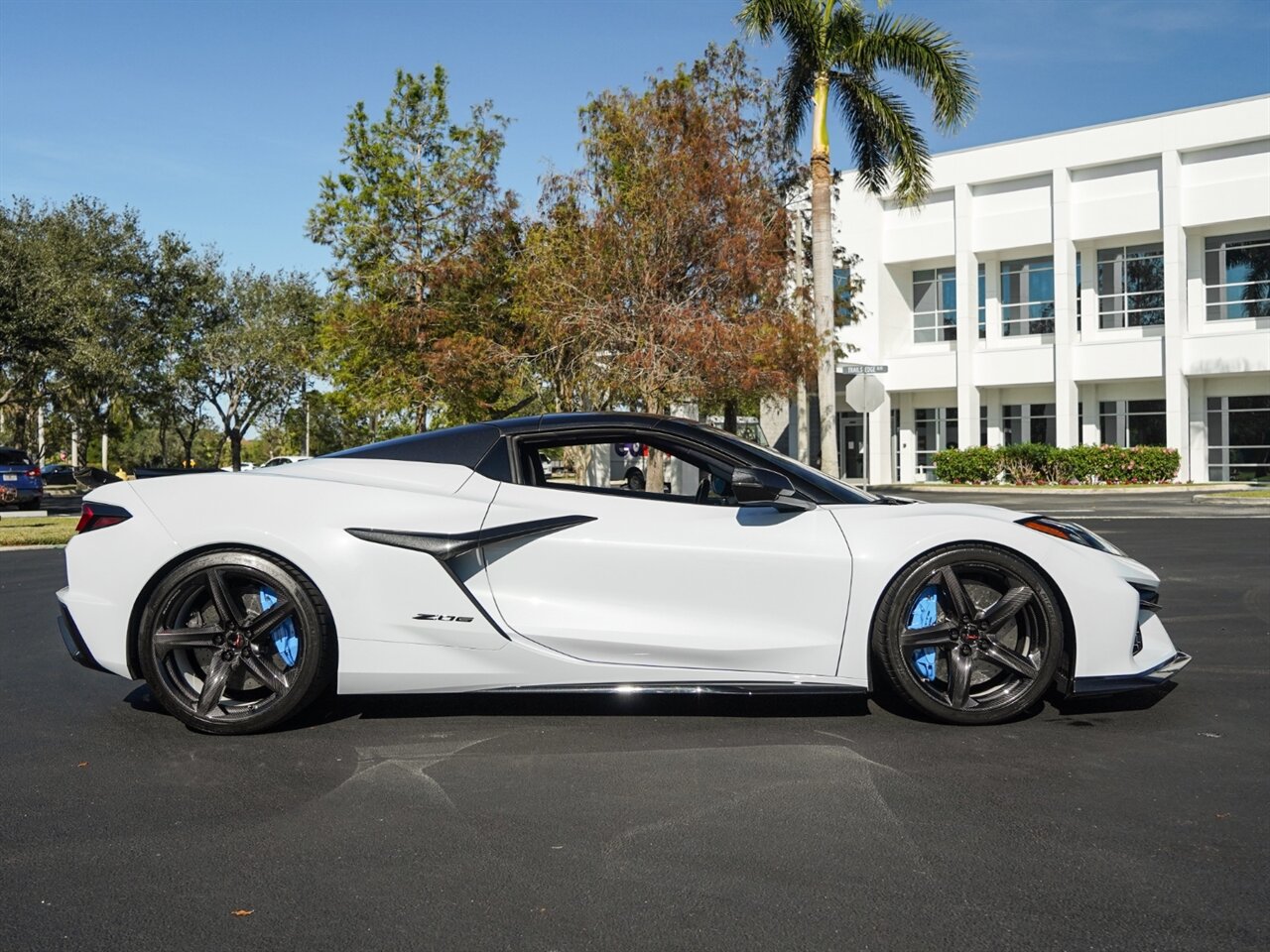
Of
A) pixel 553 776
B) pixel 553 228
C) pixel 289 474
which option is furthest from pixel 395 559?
pixel 553 228

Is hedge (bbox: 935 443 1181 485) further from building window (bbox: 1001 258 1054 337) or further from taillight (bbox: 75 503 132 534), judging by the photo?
taillight (bbox: 75 503 132 534)

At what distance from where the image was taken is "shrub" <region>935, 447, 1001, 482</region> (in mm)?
36531

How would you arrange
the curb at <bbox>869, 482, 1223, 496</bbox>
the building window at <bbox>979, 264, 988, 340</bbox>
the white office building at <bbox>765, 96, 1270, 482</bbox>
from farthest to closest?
the building window at <bbox>979, 264, 988, 340</bbox> < the white office building at <bbox>765, 96, 1270, 482</bbox> < the curb at <bbox>869, 482, 1223, 496</bbox>

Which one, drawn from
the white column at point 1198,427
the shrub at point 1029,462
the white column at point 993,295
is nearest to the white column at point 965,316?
the white column at point 993,295

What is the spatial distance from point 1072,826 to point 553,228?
68.4 ft

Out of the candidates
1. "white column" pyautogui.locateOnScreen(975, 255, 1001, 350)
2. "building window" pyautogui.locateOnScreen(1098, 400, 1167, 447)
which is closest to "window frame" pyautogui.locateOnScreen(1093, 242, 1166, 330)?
"building window" pyautogui.locateOnScreen(1098, 400, 1167, 447)

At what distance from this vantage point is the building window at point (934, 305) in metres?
41.0

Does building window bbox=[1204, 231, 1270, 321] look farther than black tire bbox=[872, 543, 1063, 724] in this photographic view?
Yes

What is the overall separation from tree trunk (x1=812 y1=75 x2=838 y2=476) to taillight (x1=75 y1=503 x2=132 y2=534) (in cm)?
1682

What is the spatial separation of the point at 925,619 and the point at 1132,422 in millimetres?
36383

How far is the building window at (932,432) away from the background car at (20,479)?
2869cm

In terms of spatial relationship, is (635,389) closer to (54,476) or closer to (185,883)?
(185,883)

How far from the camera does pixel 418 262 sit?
86.9 ft

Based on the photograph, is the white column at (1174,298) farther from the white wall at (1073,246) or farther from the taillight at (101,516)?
the taillight at (101,516)
